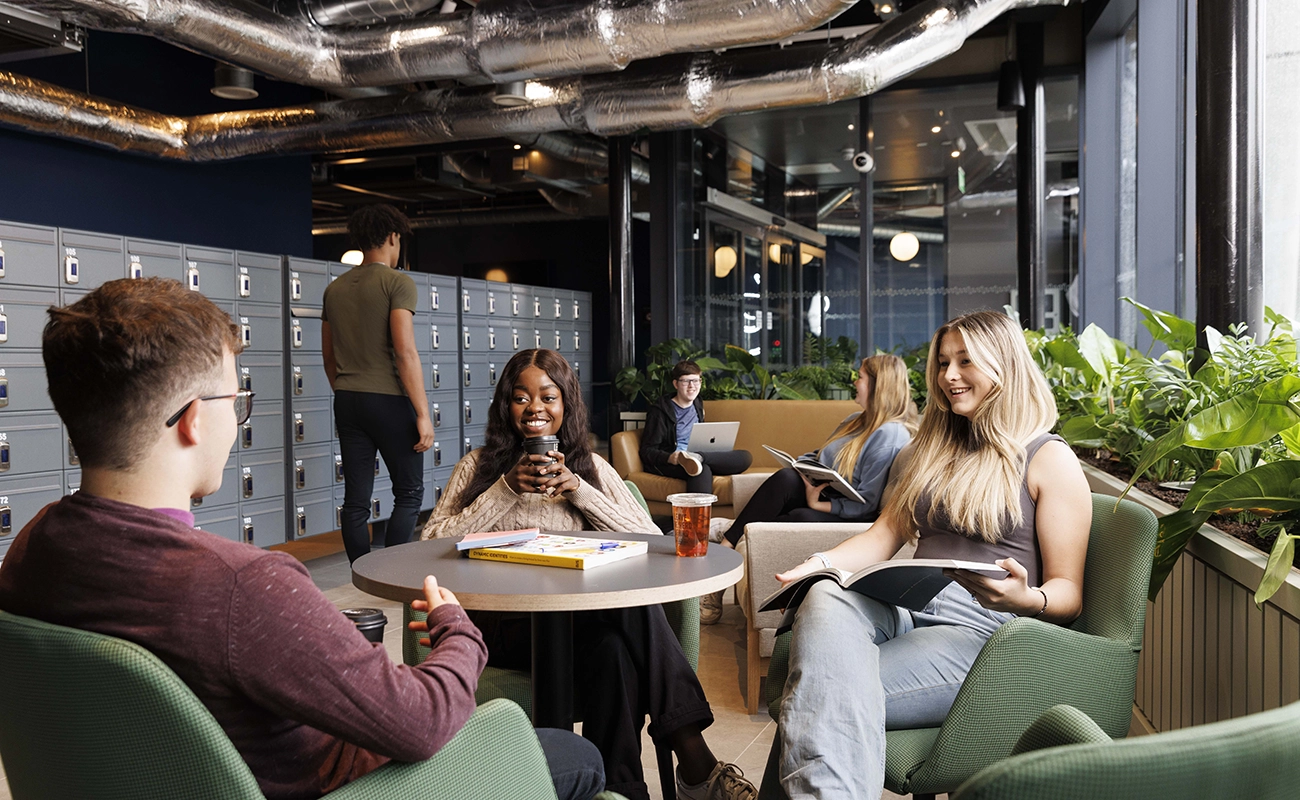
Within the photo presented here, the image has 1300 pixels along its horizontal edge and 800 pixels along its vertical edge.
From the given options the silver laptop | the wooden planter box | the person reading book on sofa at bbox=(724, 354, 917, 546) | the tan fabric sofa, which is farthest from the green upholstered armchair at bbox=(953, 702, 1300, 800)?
the tan fabric sofa

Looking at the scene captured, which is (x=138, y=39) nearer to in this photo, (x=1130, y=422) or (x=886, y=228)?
(x=886, y=228)

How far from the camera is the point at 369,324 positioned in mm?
4238

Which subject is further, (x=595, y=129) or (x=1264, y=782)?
(x=595, y=129)

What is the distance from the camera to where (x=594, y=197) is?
1202cm

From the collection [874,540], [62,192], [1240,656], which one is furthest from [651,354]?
[1240,656]

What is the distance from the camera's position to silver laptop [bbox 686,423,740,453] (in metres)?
5.82

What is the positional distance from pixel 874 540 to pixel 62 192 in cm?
632

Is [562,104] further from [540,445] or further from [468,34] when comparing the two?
[540,445]

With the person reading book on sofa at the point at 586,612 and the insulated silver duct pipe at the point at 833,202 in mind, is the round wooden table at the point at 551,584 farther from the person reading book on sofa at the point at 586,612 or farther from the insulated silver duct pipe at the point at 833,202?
the insulated silver duct pipe at the point at 833,202

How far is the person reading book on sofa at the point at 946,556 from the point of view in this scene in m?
1.56

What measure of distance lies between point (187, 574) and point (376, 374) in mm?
3330

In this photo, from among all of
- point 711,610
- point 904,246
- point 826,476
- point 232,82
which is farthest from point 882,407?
point 232,82

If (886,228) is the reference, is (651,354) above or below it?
below

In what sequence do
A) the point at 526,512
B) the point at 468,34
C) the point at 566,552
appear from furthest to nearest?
the point at 468,34, the point at 526,512, the point at 566,552
